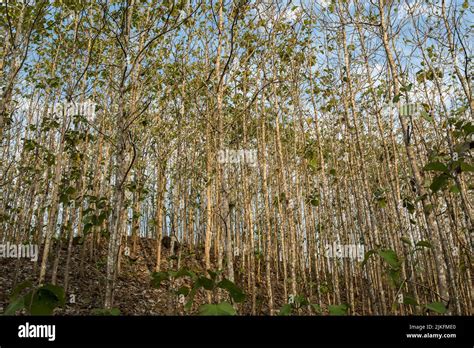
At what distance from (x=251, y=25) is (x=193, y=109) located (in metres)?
4.62

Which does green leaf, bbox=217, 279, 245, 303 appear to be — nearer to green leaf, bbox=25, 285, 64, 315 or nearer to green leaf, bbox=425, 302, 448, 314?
green leaf, bbox=25, 285, 64, 315

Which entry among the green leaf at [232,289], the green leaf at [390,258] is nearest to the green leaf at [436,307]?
the green leaf at [390,258]

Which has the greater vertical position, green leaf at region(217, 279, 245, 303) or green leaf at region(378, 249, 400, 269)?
green leaf at region(378, 249, 400, 269)

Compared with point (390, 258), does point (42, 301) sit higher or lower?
lower

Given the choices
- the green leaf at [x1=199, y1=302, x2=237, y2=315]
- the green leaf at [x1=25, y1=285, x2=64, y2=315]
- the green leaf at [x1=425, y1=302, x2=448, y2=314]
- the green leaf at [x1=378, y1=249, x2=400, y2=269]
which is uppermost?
the green leaf at [x1=378, y1=249, x2=400, y2=269]

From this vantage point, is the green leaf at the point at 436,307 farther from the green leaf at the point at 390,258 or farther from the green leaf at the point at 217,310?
the green leaf at the point at 217,310

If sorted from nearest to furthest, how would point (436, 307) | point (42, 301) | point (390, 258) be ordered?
point (42, 301)
point (436, 307)
point (390, 258)

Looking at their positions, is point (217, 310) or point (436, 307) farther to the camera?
point (436, 307)

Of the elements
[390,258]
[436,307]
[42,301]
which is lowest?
[436,307]

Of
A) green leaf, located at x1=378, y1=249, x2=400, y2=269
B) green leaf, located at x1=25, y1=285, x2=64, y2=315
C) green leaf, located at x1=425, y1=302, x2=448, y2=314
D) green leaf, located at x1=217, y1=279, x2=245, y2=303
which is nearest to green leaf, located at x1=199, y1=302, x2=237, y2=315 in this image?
green leaf, located at x1=217, y1=279, x2=245, y2=303

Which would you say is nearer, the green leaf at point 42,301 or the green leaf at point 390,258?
the green leaf at point 42,301

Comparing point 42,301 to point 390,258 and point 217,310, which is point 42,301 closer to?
point 217,310

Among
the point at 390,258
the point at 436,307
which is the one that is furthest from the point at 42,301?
the point at 436,307

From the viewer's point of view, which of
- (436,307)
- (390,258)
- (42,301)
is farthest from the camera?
(390,258)
